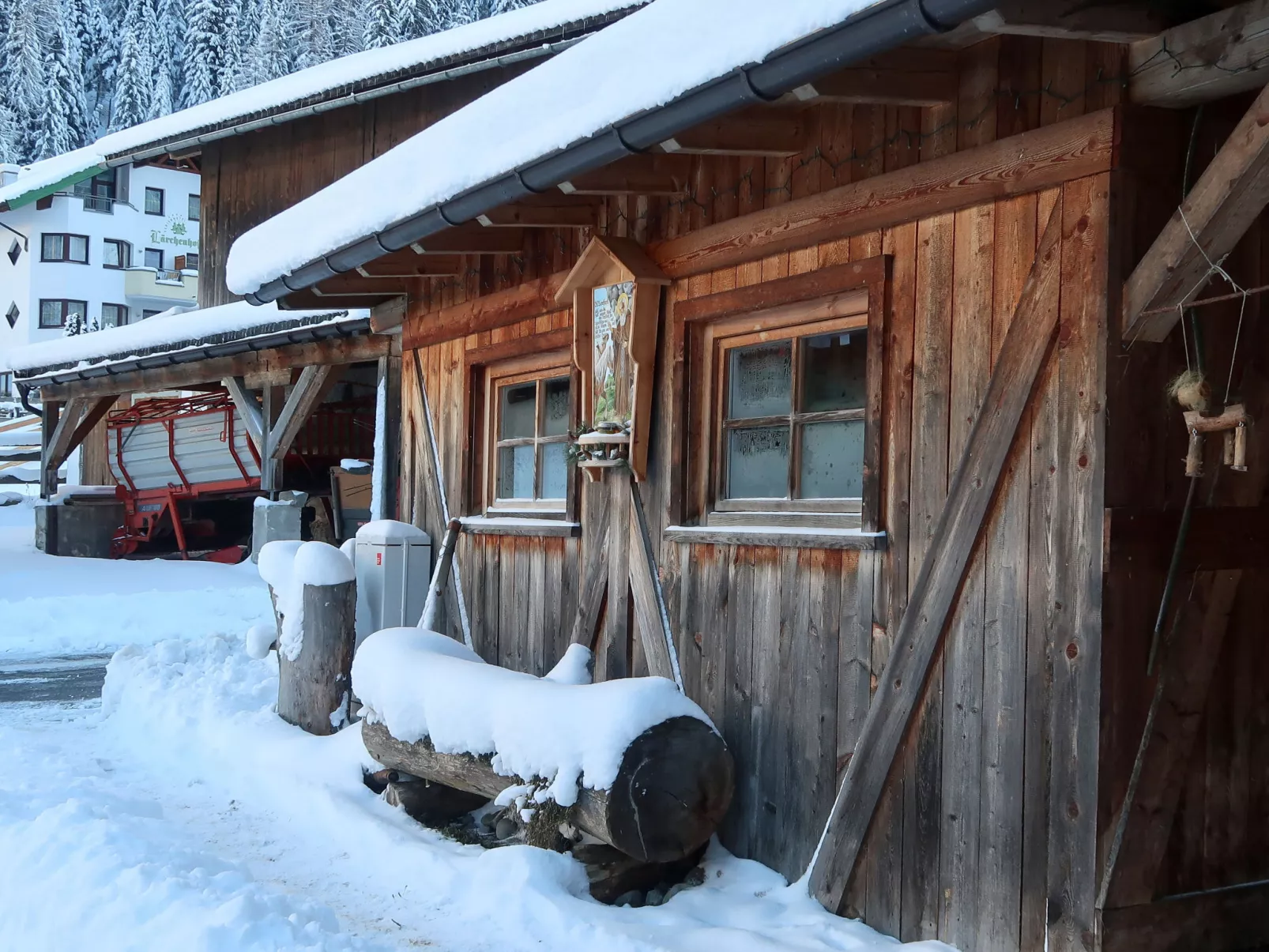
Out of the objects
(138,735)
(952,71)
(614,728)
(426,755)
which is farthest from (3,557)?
(952,71)

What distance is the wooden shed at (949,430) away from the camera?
364cm

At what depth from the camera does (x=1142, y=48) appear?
3617 mm

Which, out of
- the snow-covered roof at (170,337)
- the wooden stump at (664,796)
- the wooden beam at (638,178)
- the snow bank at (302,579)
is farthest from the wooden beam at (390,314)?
the wooden stump at (664,796)

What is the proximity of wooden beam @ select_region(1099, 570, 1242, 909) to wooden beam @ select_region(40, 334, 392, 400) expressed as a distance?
308 inches

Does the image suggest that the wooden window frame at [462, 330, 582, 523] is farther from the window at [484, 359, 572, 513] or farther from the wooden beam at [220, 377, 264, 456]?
the wooden beam at [220, 377, 264, 456]

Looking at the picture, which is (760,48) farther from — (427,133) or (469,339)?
(469,339)

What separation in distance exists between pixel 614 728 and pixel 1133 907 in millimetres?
1887

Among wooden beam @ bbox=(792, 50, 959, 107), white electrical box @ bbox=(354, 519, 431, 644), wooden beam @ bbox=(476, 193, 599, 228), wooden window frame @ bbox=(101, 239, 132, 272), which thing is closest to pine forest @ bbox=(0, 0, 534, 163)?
wooden window frame @ bbox=(101, 239, 132, 272)

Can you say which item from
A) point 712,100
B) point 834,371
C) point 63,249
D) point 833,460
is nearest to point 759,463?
point 833,460

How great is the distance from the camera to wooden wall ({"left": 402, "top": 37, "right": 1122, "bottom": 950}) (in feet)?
12.2

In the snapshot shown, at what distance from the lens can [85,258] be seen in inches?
1668

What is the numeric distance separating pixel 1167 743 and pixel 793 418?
6.23 ft

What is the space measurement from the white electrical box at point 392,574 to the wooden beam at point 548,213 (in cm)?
244

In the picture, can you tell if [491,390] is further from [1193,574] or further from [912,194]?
[1193,574]
